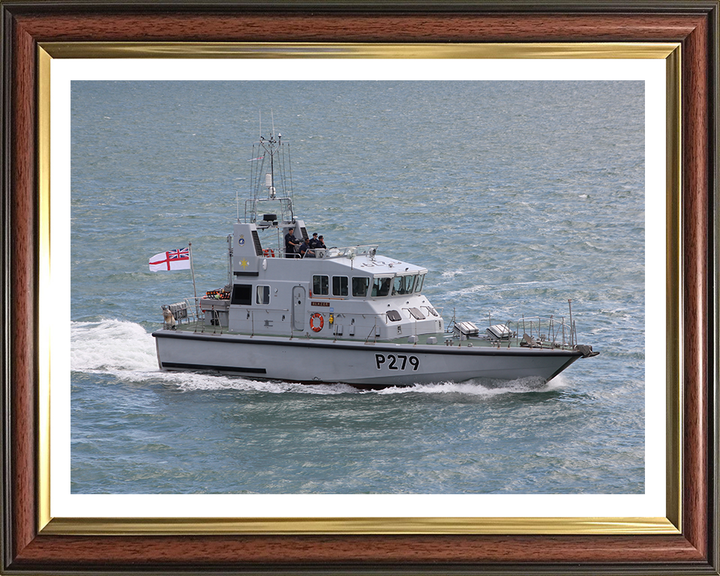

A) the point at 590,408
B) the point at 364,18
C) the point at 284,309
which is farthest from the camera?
the point at 284,309

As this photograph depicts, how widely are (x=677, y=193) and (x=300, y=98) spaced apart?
431 centimetres

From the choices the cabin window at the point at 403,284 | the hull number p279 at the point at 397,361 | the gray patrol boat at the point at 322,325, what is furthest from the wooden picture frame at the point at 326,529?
the cabin window at the point at 403,284

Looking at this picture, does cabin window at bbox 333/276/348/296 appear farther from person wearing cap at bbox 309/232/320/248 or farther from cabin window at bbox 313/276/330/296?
person wearing cap at bbox 309/232/320/248

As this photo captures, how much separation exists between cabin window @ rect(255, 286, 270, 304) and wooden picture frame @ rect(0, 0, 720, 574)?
12141mm

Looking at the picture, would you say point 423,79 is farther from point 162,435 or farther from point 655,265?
point 162,435

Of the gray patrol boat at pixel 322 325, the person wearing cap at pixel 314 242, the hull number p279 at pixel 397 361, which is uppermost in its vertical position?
the person wearing cap at pixel 314 242

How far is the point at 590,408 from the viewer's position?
13.8m

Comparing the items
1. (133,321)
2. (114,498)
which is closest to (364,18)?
(114,498)

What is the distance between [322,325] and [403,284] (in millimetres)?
2044

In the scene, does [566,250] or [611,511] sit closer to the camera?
[611,511]

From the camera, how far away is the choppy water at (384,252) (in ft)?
29.9

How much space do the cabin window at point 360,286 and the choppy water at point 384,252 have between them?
1964 mm

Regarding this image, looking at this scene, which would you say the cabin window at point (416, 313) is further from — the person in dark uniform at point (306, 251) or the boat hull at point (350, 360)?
the person in dark uniform at point (306, 251)

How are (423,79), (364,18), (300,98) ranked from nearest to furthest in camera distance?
(364,18), (423,79), (300,98)
